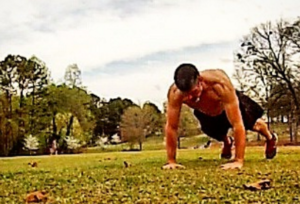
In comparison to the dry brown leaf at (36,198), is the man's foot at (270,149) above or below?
above

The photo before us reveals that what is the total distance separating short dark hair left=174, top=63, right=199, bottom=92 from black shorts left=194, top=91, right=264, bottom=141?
969mm

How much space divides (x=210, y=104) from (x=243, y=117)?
1.67 ft

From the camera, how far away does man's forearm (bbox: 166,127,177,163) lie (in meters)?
4.74

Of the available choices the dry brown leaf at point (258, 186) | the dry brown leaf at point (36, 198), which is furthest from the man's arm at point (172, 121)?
the dry brown leaf at point (36, 198)

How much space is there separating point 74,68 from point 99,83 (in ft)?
38.8

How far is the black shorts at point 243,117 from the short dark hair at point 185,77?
0.97 metres

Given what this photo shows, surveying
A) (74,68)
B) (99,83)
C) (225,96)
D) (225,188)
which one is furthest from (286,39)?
(225,188)

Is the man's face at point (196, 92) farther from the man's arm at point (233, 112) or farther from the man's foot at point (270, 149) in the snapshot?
the man's foot at point (270, 149)

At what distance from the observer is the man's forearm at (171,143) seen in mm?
4742

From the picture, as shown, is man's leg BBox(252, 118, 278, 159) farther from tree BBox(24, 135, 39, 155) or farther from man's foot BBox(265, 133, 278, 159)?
tree BBox(24, 135, 39, 155)

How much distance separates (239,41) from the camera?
28953 millimetres

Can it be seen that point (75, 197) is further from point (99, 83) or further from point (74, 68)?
point (74, 68)

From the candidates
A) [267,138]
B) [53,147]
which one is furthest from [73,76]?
[267,138]

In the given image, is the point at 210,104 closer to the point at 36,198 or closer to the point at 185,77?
the point at 185,77
